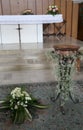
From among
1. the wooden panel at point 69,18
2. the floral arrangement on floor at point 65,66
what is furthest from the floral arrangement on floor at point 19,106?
the wooden panel at point 69,18

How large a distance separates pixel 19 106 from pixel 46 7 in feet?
17.1

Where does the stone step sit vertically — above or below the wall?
below

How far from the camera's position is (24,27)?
226 inches

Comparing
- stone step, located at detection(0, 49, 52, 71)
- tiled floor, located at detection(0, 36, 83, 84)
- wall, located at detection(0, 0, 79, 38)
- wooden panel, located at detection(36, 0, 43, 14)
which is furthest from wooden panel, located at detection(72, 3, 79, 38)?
stone step, located at detection(0, 49, 52, 71)

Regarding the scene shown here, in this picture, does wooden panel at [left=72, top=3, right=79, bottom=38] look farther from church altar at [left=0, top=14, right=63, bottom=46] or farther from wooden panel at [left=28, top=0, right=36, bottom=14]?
church altar at [left=0, top=14, right=63, bottom=46]

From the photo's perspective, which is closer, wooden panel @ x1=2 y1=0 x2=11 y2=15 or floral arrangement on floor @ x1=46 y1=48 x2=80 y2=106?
floral arrangement on floor @ x1=46 y1=48 x2=80 y2=106

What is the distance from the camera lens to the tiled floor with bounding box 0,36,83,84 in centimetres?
390

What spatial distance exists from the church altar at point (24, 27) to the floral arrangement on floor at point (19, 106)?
3045 millimetres

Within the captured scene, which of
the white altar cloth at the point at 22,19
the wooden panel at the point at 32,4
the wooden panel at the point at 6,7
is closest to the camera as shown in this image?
the white altar cloth at the point at 22,19

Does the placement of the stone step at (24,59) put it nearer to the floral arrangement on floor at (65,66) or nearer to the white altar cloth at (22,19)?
the white altar cloth at (22,19)

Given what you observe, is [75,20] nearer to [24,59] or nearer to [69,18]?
[69,18]

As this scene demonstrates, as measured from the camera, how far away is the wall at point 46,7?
6.96 meters

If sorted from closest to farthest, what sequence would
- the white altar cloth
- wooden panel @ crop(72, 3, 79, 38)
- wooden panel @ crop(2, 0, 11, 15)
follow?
1. the white altar cloth
2. wooden panel @ crop(2, 0, 11, 15)
3. wooden panel @ crop(72, 3, 79, 38)

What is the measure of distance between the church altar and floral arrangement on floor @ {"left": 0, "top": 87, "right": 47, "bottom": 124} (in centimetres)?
304
